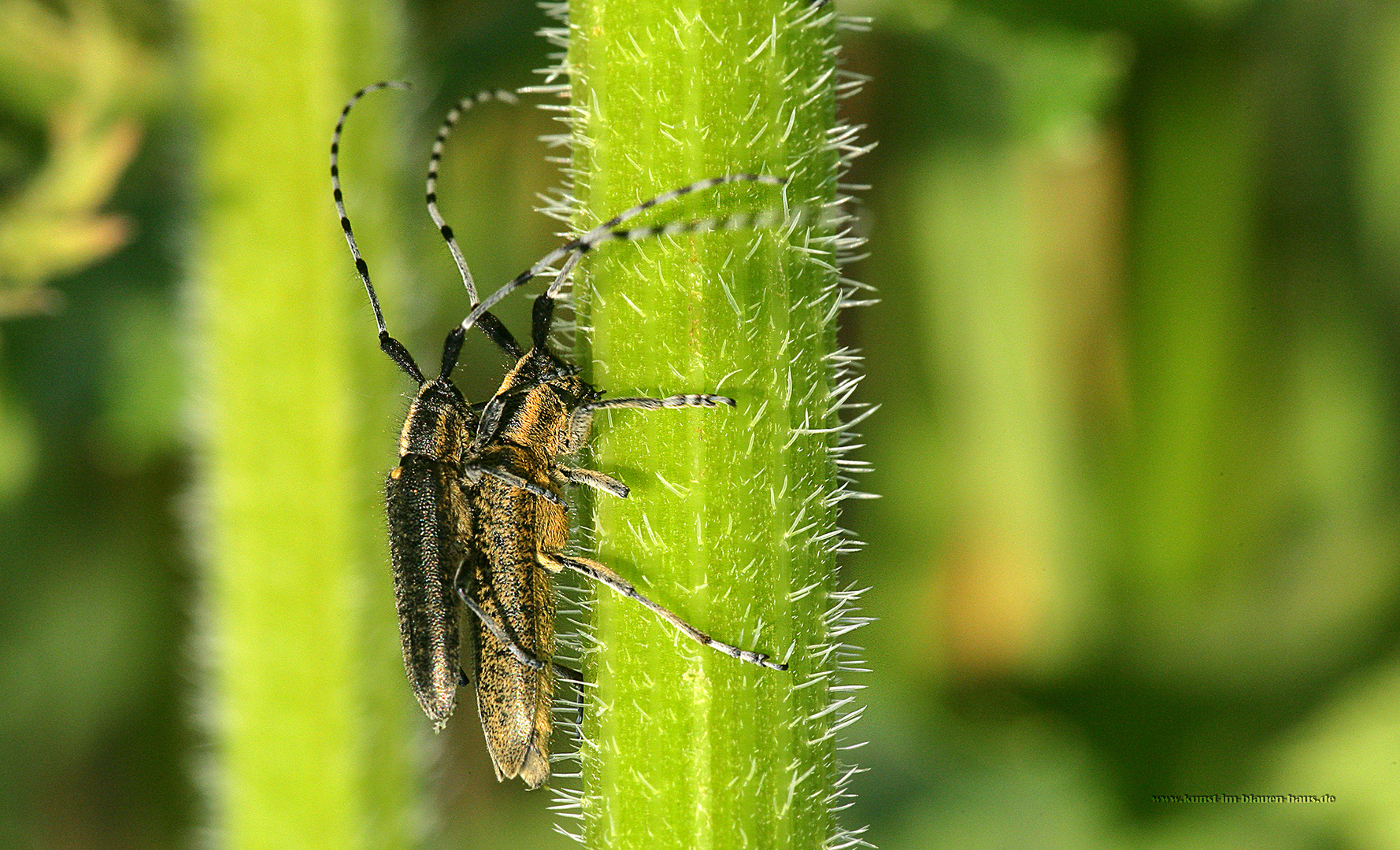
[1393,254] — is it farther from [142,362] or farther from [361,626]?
[142,362]

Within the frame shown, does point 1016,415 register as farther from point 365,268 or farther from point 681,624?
point 681,624

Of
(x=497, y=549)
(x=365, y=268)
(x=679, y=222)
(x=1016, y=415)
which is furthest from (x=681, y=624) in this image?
(x=1016, y=415)

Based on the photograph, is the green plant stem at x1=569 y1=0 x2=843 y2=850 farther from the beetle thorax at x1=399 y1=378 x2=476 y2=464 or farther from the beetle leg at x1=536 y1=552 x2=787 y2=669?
the beetle thorax at x1=399 y1=378 x2=476 y2=464

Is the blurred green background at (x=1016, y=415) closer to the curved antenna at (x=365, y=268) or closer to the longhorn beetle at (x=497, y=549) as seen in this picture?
the curved antenna at (x=365, y=268)

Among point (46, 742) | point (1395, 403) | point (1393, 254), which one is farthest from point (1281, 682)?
point (46, 742)

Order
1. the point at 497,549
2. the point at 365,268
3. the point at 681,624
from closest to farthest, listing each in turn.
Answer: the point at 681,624, the point at 497,549, the point at 365,268

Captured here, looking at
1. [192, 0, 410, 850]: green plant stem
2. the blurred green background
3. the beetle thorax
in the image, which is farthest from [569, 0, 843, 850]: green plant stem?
the blurred green background
